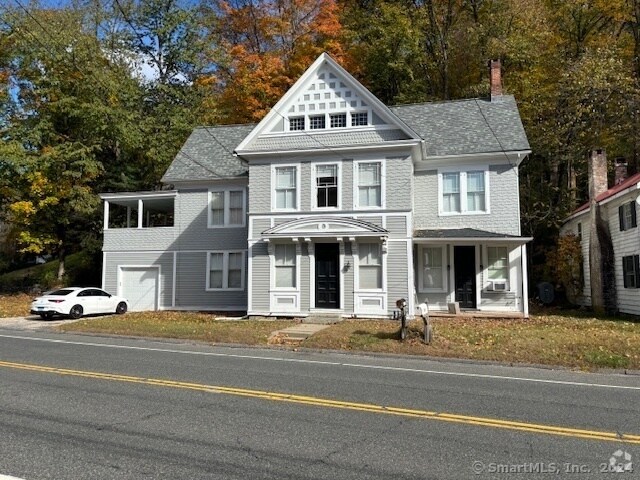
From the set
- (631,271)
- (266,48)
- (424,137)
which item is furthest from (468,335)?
(266,48)

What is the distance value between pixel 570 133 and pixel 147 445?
29.0 metres

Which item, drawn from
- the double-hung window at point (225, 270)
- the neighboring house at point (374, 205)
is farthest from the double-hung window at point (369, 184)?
the double-hung window at point (225, 270)

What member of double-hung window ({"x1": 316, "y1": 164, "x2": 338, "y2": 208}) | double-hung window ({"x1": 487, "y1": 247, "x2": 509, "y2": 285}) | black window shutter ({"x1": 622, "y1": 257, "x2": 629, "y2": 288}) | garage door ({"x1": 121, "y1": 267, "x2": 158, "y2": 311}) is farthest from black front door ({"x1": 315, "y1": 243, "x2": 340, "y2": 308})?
black window shutter ({"x1": 622, "y1": 257, "x2": 629, "y2": 288})

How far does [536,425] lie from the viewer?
6664 mm

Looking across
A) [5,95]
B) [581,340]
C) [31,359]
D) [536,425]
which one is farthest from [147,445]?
[5,95]

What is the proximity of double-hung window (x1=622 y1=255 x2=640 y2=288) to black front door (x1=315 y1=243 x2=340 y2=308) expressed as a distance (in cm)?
1111

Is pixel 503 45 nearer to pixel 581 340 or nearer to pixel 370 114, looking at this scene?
pixel 370 114

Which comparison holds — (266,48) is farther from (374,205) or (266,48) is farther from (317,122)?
(374,205)

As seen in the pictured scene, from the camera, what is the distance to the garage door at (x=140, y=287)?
1035 inches

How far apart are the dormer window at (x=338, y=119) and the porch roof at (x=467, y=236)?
5238 millimetres

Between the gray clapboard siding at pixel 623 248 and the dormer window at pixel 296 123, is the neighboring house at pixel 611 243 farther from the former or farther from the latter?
the dormer window at pixel 296 123

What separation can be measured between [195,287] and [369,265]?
31.5ft

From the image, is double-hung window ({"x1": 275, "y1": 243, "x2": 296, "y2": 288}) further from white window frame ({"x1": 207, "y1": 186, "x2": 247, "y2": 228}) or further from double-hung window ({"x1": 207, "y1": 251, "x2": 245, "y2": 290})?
white window frame ({"x1": 207, "y1": 186, "x2": 247, "y2": 228})

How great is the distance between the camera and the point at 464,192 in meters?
22.0
